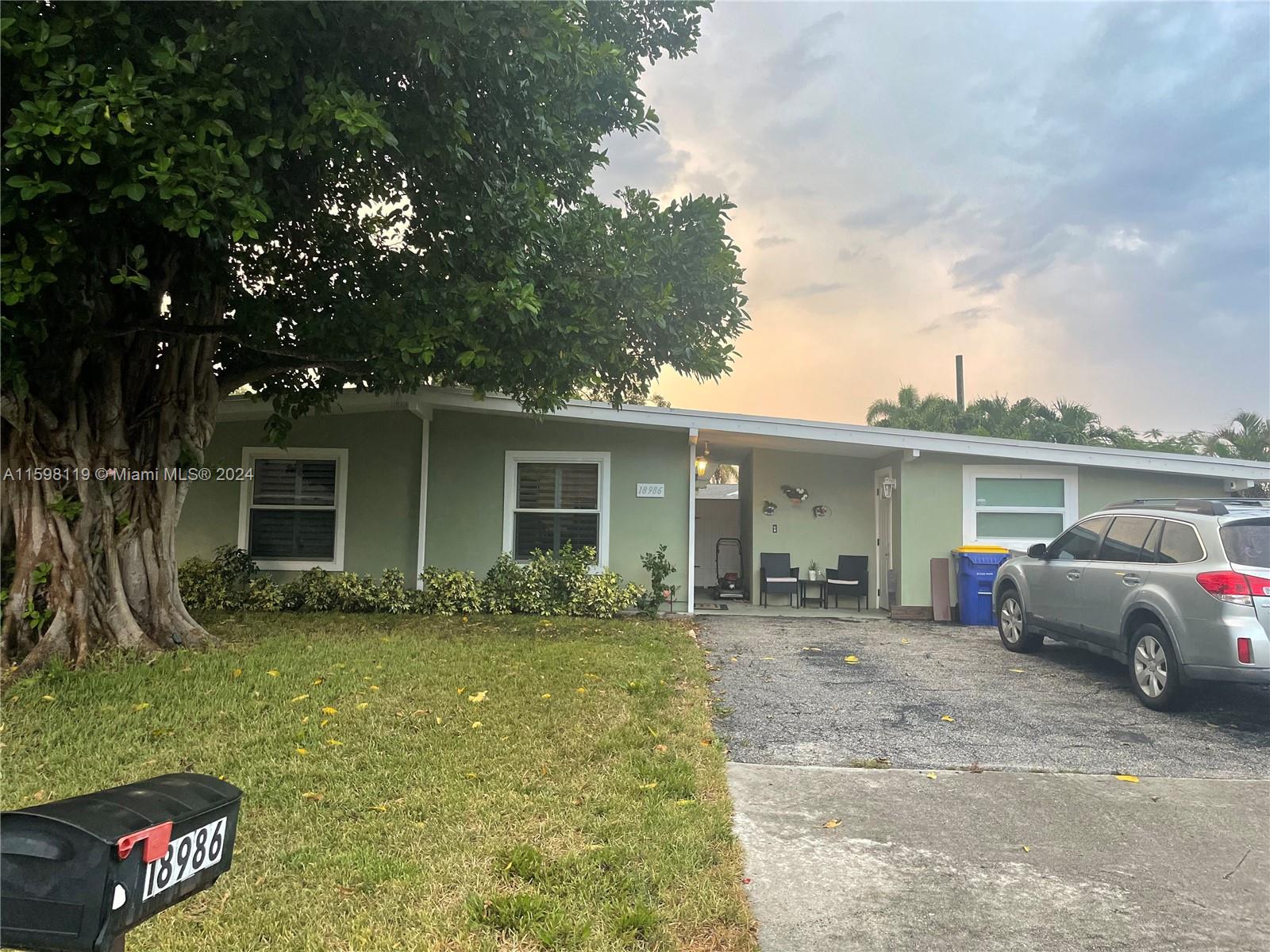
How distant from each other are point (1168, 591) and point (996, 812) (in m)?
2.84

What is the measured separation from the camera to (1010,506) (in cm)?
1006

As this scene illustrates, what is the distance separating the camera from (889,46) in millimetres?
7945

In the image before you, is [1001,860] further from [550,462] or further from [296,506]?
[296,506]

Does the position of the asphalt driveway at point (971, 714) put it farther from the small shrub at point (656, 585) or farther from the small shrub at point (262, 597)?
the small shrub at point (262, 597)

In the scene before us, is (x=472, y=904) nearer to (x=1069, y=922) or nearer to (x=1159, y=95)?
(x=1069, y=922)

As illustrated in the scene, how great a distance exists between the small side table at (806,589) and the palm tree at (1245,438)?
43.9 ft

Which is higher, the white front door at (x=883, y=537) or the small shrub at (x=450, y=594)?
the white front door at (x=883, y=537)

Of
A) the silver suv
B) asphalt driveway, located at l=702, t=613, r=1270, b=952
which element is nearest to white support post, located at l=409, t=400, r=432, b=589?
asphalt driveway, located at l=702, t=613, r=1270, b=952

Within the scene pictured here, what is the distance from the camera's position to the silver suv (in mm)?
4762

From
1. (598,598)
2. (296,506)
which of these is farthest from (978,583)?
(296,506)

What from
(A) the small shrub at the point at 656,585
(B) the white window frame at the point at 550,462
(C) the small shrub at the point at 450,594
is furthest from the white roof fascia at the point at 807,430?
(C) the small shrub at the point at 450,594

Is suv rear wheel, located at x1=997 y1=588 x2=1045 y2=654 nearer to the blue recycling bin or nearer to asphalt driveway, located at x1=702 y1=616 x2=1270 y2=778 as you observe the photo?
asphalt driveway, located at x1=702 y1=616 x2=1270 y2=778

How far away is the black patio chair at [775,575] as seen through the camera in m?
11.5

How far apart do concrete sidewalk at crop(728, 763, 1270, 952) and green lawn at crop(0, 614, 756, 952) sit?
0.25 m
